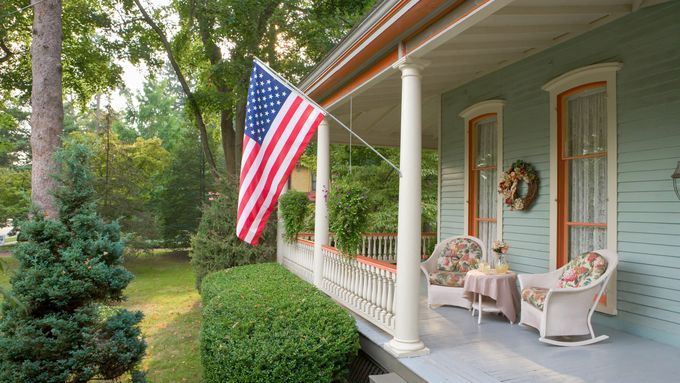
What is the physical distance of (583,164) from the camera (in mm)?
4793

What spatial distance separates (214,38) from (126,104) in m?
26.0

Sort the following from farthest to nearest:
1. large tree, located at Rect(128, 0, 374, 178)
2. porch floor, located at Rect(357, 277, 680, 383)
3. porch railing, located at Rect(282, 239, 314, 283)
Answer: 1. large tree, located at Rect(128, 0, 374, 178)
2. porch railing, located at Rect(282, 239, 314, 283)
3. porch floor, located at Rect(357, 277, 680, 383)

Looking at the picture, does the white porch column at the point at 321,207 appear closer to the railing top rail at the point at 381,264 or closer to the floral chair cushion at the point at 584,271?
the railing top rail at the point at 381,264

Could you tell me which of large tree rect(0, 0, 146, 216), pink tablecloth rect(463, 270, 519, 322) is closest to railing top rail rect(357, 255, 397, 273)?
pink tablecloth rect(463, 270, 519, 322)

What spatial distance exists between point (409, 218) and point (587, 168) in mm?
2265

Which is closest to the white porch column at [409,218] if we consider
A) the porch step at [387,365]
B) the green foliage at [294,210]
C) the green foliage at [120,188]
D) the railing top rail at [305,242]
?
the porch step at [387,365]

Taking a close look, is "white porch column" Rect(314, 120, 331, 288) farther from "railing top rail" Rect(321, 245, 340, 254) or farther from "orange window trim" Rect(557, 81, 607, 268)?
"orange window trim" Rect(557, 81, 607, 268)

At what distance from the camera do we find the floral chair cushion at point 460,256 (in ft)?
18.9

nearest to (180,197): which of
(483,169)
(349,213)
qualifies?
(483,169)

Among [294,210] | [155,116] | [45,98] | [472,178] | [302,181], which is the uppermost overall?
[155,116]

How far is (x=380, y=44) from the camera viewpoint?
4.31m

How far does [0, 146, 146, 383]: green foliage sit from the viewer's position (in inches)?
140

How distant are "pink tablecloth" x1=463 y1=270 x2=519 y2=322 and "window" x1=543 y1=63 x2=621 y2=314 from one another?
24.7 inches

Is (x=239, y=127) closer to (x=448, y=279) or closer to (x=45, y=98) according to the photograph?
(x=45, y=98)
